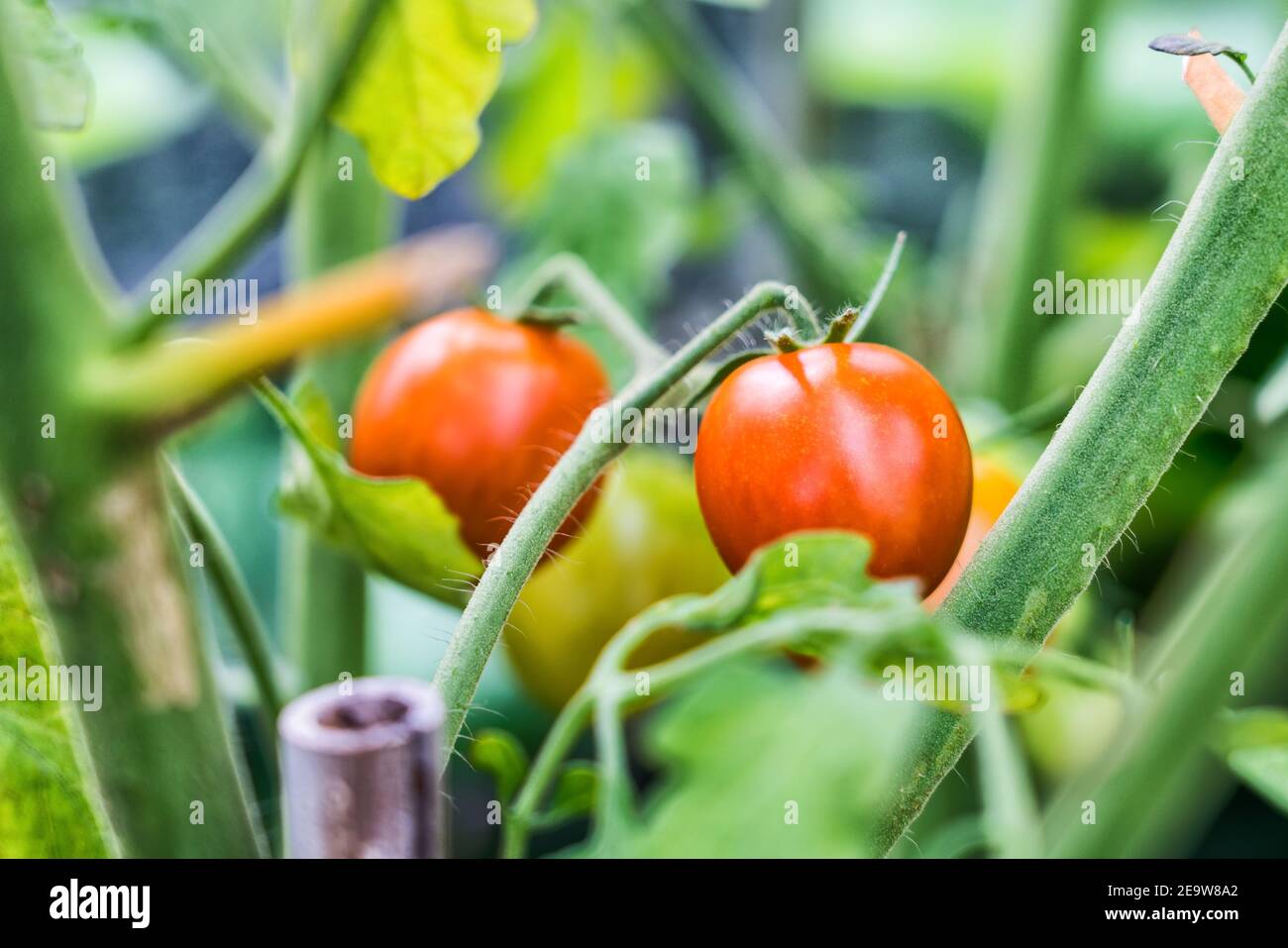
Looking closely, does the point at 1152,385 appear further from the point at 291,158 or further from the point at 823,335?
the point at 291,158

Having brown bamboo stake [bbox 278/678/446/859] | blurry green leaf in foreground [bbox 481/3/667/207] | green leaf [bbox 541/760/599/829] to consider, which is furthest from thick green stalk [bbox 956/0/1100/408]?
brown bamboo stake [bbox 278/678/446/859]

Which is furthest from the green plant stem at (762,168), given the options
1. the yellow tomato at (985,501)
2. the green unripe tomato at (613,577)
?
the yellow tomato at (985,501)

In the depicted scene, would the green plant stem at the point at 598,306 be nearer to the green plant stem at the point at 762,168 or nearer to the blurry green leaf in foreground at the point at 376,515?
the blurry green leaf in foreground at the point at 376,515

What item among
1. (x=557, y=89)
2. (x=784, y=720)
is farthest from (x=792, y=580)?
(x=557, y=89)

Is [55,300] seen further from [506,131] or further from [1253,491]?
[506,131]

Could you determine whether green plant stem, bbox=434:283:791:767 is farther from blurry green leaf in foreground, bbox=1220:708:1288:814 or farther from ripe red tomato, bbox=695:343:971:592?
blurry green leaf in foreground, bbox=1220:708:1288:814
